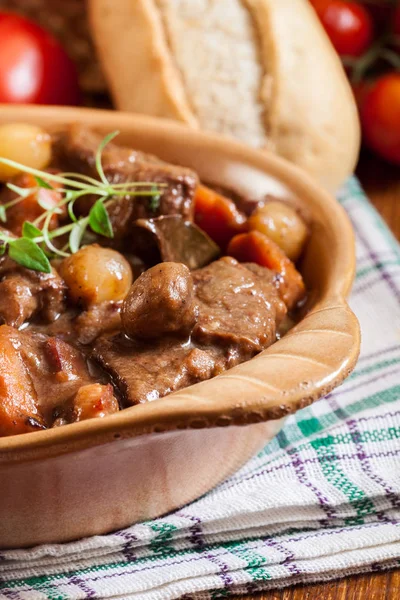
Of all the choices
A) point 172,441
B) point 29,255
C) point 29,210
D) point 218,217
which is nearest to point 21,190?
point 29,210

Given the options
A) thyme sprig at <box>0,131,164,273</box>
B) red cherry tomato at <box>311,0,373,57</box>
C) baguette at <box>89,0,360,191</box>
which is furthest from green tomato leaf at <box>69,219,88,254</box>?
red cherry tomato at <box>311,0,373,57</box>

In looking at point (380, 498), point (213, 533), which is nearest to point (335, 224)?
point (380, 498)

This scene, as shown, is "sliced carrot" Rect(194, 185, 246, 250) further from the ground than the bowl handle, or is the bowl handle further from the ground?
the bowl handle

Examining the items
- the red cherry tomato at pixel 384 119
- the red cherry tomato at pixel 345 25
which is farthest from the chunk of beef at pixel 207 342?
the red cherry tomato at pixel 345 25

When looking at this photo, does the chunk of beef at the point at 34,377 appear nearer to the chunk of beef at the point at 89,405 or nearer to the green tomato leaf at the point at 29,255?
the chunk of beef at the point at 89,405

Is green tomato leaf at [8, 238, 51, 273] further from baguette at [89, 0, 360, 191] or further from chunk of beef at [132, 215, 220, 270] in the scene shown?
baguette at [89, 0, 360, 191]

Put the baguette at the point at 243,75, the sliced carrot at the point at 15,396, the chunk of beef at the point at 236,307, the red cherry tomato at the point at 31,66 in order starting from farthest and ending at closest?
the red cherry tomato at the point at 31,66, the baguette at the point at 243,75, the chunk of beef at the point at 236,307, the sliced carrot at the point at 15,396
